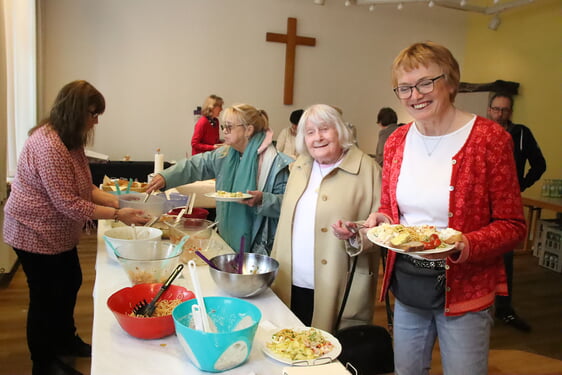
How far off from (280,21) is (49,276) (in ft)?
18.6

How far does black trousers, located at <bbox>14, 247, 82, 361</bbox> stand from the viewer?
2.10 m

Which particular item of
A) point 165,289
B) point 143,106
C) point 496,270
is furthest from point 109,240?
point 143,106

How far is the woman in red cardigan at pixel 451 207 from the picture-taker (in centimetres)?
132

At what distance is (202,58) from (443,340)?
5829mm

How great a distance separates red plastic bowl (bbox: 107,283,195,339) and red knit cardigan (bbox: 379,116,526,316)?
833 millimetres

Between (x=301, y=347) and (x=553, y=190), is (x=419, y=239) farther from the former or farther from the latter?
(x=553, y=190)

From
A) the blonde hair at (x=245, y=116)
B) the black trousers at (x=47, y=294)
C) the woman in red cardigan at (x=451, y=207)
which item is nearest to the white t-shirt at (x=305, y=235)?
the woman in red cardigan at (x=451, y=207)

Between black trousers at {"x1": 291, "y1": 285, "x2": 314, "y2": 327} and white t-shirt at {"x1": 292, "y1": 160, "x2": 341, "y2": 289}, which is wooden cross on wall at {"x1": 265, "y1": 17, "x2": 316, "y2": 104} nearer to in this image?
white t-shirt at {"x1": 292, "y1": 160, "x2": 341, "y2": 289}

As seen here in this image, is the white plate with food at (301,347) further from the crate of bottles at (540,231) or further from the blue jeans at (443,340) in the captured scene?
the crate of bottles at (540,231)

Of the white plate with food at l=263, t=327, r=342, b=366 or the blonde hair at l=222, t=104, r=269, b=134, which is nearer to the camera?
the white plate with food at l=263, t=327, r=342, b=366

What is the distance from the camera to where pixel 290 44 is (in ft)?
22.6

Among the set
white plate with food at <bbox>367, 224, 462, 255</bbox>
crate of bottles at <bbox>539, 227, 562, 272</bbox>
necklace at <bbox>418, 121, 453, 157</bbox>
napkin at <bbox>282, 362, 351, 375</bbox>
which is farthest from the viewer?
crate of bottles at <bbox>539, 227, 562, 272</bbox>

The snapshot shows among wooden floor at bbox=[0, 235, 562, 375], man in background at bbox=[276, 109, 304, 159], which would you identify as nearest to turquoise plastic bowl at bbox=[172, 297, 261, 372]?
wooden floor at bbox=[0, 235, 562, 375]

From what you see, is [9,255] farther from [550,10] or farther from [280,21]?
[550,10]
